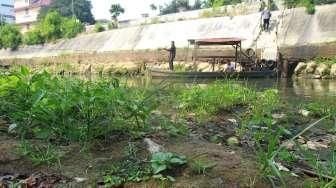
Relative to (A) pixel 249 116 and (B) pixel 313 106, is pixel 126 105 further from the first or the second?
(B) pixel 313 106

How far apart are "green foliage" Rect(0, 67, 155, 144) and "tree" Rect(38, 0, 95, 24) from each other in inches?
2584

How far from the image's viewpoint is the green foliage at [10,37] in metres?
48.2

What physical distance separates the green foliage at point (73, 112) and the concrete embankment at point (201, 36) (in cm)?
2064

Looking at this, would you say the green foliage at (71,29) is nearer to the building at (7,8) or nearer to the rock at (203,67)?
the rock at (203,67)

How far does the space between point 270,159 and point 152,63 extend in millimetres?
28851

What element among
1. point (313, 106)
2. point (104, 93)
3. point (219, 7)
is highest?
point (219, 7)

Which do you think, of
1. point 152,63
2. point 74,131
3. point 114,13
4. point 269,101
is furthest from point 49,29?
point 74,131

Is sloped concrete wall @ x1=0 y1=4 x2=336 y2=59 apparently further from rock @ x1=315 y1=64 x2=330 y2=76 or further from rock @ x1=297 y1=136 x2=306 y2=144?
rock @ x1=297 y1=136 x2=306 y2=144

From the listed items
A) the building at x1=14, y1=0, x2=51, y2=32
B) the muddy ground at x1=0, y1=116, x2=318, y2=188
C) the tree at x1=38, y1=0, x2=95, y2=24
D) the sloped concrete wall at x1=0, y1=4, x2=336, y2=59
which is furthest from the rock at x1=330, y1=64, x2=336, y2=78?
the building at x1=14, y1=0, x2=51, y2=32

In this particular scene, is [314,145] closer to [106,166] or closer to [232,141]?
[232,141]

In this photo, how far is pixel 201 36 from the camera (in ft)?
102

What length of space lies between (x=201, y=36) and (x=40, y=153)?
28241 millimetres

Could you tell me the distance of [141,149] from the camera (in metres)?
3.29

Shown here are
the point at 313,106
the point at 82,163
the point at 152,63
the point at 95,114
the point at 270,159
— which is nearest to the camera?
the point at 270,159
